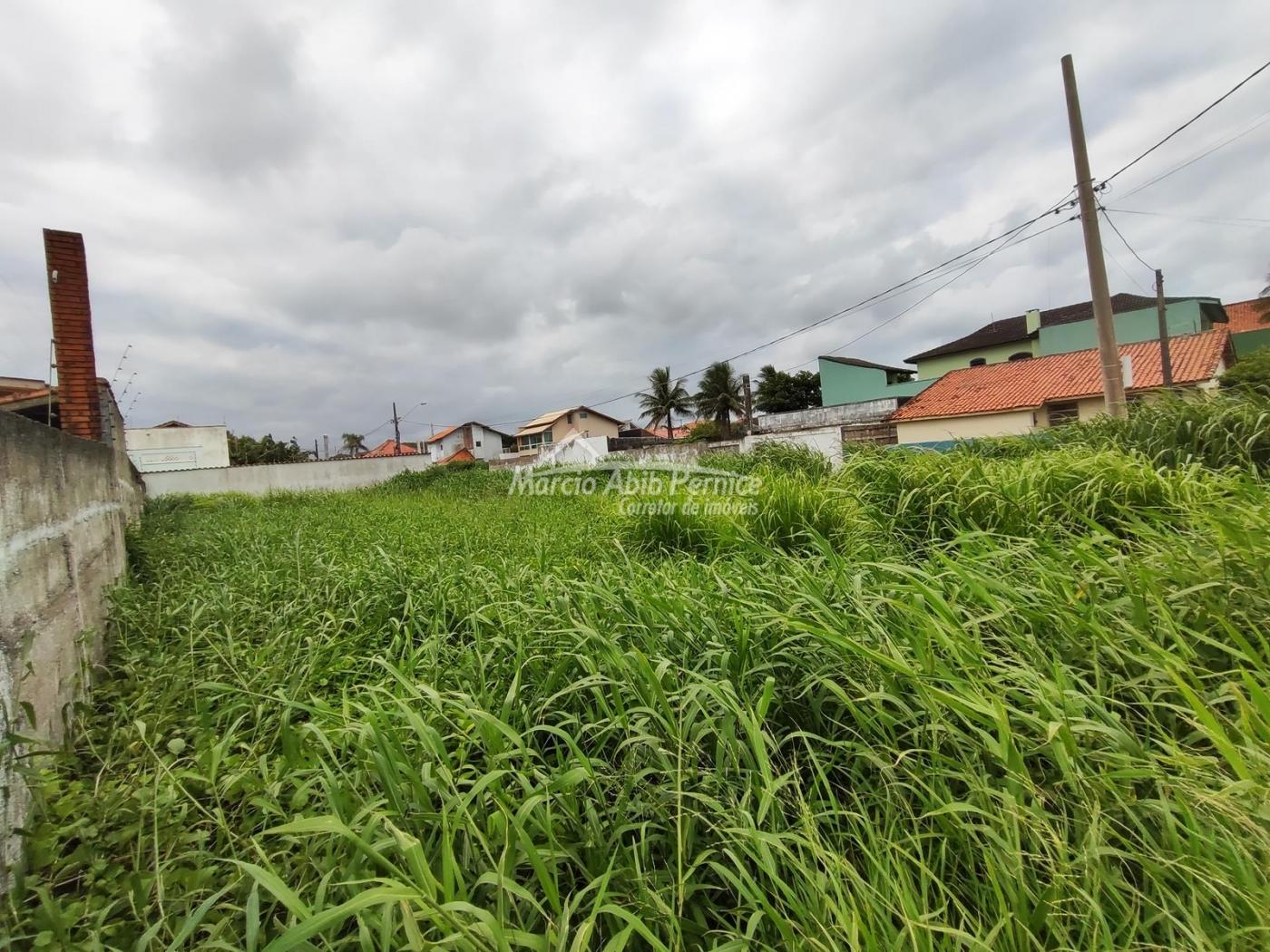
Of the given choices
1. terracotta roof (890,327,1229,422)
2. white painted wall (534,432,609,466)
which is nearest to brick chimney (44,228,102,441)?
white painted wall (534,432,609,466)

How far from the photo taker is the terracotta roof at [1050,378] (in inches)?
549

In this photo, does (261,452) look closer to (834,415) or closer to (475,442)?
(475,442)

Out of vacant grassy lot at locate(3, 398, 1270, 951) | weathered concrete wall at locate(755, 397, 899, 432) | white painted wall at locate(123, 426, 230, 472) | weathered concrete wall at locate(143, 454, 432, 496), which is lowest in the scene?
vacant grassy lot at locate(3, 398, 1270, 951)

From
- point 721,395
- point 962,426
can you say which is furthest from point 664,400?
point 962,426

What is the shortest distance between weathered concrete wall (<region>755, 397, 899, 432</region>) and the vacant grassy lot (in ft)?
60.6

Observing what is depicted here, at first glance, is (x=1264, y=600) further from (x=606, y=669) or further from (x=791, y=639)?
(x=606, y=669)

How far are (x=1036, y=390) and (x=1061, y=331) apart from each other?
42.0ft

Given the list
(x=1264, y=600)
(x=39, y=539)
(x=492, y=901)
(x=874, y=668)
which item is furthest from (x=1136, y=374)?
(x=39, y=539)

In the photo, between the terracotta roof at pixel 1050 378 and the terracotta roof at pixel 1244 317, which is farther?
the terracotta roof at pixel 1244 317

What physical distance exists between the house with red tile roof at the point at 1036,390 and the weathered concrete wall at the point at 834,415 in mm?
2579

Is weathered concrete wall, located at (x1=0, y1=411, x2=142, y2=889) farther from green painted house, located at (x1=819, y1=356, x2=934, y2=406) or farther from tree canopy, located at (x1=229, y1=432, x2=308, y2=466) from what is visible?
tree canopy, located at (x1=229, y1=432, x2=308, y2=466)

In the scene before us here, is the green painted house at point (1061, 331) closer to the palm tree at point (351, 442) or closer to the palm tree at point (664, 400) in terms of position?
the palm tree at point (664, 400)

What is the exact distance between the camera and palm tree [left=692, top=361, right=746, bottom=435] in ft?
101

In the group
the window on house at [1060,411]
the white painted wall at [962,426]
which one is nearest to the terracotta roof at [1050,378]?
the white painted wall at [962,426]
